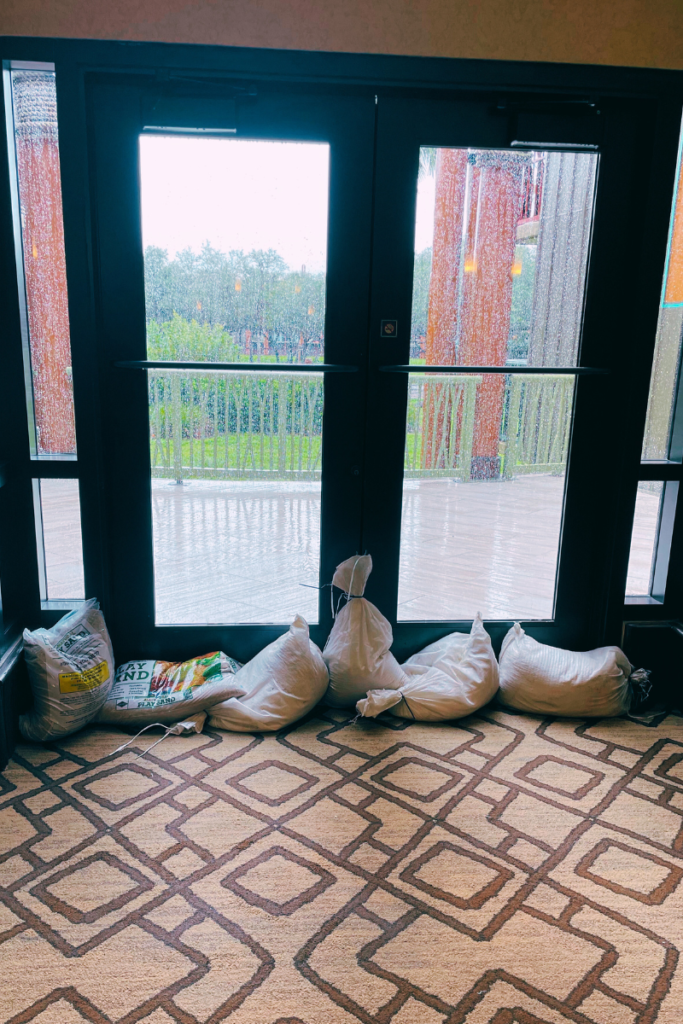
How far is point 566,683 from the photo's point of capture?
254 cm

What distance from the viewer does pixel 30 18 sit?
7.14 ft

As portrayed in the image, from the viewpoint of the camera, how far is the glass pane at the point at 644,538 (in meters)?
2.75

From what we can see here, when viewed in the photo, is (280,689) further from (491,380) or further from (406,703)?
(491,380)

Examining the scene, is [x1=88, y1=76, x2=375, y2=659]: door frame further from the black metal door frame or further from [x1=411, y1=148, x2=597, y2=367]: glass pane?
[x1=411, y1=148, x2=597, y2=367]: glass pane

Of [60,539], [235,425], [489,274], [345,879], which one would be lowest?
[345,879]

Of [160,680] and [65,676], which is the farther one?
[160,680]

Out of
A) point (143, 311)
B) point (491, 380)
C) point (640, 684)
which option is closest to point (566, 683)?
point (640, 684)

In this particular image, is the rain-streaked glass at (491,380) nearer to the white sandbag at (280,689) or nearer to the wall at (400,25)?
the wall at (400,25)

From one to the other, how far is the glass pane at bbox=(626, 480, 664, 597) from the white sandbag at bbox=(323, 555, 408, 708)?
101 centimetres

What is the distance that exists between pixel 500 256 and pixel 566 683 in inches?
59.5

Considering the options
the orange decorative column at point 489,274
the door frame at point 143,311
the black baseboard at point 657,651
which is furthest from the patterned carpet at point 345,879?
the orange decorative column at point 489,274

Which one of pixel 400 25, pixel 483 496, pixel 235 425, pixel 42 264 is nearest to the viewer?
pixel 400 25

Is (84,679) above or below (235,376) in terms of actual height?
below

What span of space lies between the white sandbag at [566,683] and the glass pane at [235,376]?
794 millimetres
